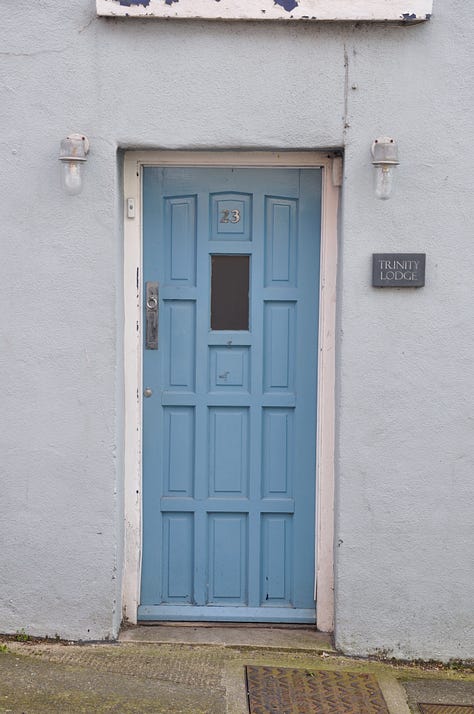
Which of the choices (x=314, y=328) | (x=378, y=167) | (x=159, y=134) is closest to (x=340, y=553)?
(x=314, y=328)

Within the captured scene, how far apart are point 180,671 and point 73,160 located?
99.4 inches

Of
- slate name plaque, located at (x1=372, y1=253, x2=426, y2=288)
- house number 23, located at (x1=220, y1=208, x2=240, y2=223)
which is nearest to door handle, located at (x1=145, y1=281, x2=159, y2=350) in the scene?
house number 23, located at (x1=220, y1=208, x2=240, y2=223)

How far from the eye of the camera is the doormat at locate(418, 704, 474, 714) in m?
4.43

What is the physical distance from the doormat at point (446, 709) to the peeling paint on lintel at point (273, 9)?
3.22 meters

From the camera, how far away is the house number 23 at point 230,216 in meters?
5.07

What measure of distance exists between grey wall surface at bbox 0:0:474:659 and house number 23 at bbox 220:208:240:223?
15.8 inches

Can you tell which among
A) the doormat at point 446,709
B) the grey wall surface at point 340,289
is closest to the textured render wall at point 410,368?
the grey wall surface at point 340,289

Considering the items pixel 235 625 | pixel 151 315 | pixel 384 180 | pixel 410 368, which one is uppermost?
pixel 384 180

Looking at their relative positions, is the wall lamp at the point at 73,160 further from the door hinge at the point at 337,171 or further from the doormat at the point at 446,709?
the doormat at the point at 446,709

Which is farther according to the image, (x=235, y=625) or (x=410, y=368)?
(x=235, y=625)

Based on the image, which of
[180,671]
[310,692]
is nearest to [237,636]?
[180,671]

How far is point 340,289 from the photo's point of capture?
4.88 m

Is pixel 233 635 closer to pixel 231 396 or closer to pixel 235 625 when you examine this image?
pixel 235 625

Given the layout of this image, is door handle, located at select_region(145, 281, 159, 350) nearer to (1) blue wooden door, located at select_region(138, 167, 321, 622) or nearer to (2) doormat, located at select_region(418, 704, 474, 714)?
(1) blue wooden door, located at select_region(138, 167, 321, 622)
